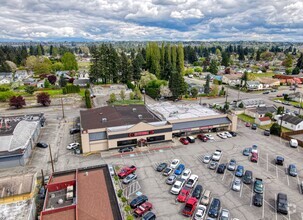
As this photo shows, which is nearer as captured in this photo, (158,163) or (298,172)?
(298,172)

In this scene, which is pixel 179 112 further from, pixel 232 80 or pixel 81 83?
pixel 232 80

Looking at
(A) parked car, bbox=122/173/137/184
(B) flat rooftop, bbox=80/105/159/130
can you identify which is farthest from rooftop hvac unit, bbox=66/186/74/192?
(B) flat rooftop, bbox=80/105/159/130

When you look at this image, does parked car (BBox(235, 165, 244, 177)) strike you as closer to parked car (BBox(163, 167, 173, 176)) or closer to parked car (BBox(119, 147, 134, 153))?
parked car (BBox(163, 167, 173, 176))

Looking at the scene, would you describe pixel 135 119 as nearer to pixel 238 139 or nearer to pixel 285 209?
pixel 238 139

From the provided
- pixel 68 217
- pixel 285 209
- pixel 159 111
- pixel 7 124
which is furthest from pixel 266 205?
pixel 7 124

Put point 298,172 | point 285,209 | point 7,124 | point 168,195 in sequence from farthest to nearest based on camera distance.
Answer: point 7,124
point 298,172
point 168,195
point 285,209

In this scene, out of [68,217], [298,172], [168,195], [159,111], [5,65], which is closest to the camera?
[68,217]

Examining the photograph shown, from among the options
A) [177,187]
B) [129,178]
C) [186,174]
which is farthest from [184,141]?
[129,178]
